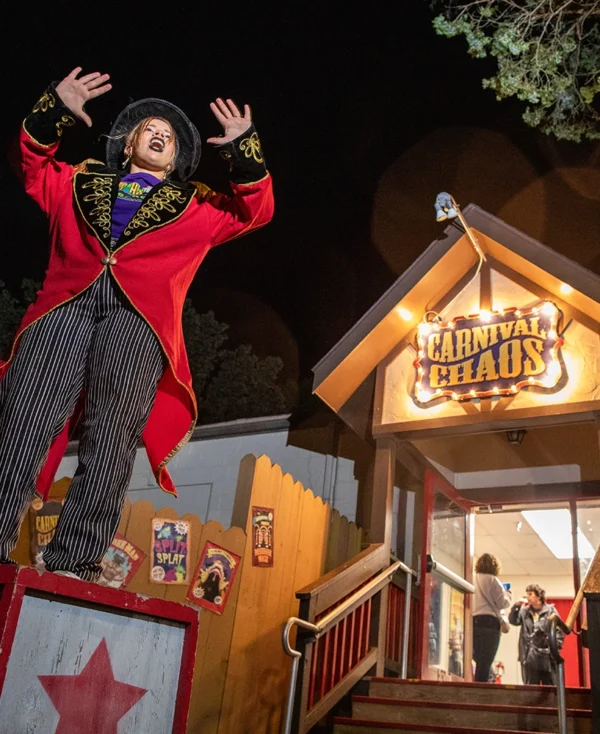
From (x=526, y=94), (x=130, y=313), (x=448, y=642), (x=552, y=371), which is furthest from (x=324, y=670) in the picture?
(x=526, y=94)

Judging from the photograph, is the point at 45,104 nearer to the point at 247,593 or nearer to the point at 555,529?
the point at 247,593

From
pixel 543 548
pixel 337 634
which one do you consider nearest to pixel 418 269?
pixel 337 634

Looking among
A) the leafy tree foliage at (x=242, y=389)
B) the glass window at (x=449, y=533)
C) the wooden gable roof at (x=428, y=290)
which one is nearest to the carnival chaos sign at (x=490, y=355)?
the wooden gable roof at (x=428, y=290)

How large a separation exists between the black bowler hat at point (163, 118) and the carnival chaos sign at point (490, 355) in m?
4.61

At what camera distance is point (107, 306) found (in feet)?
8.38

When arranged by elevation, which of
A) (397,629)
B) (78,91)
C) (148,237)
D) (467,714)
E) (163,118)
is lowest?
(467,714)

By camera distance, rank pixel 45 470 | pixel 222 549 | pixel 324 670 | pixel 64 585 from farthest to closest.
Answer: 1. pixel 222 549
2. pixel 324 670
3. pixel 45 470
4. pixel 64 585

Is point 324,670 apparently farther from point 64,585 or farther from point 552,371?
point 64,585

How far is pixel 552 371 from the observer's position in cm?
670

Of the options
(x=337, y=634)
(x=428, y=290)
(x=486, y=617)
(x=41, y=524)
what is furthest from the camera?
(x=486, y=617)

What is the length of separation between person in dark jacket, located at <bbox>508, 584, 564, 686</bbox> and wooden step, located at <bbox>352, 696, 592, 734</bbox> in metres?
2.18

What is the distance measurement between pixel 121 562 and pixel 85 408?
10.7 ft

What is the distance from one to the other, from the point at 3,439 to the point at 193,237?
3.49ft

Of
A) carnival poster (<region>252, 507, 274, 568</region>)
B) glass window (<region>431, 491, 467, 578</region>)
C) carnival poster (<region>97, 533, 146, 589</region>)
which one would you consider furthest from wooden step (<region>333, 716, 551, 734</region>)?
glass window (<region>431, 491, 467, 578</region>)
